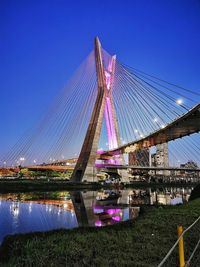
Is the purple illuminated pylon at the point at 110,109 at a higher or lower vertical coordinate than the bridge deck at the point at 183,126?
higher

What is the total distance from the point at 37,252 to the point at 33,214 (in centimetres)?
1186

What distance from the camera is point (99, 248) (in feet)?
26.0

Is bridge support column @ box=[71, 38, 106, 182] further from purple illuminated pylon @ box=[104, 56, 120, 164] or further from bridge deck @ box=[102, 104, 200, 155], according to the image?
bridge deck @ box=[102, 104, 200, 155]

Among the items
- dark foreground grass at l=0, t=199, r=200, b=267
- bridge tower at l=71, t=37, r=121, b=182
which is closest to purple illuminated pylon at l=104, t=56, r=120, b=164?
bridge tower at l=71, t=37, r=121, b=182

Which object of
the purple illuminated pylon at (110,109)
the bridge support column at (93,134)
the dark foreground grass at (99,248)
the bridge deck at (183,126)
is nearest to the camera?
the dark foreground grass at (99,248)

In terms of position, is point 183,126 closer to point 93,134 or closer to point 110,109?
point 93,134

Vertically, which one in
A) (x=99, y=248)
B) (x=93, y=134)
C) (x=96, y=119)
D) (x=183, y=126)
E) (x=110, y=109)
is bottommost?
(x=99, y=248)

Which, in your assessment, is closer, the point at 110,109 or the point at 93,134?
the point at 93,134

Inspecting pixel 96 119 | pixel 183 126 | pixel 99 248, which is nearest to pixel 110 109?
pixel 96 119

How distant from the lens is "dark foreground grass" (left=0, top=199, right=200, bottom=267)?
695cm

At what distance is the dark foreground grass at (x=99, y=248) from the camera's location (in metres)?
6.95

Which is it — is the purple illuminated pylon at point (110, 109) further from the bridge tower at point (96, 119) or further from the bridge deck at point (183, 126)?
the bridge deck at point (183, 126)

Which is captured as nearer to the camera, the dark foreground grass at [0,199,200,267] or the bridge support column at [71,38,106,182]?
the dark foreground grass at [0,199,200,267]

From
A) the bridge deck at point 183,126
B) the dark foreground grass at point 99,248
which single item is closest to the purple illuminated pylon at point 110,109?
the bridge deck at point 183,126
